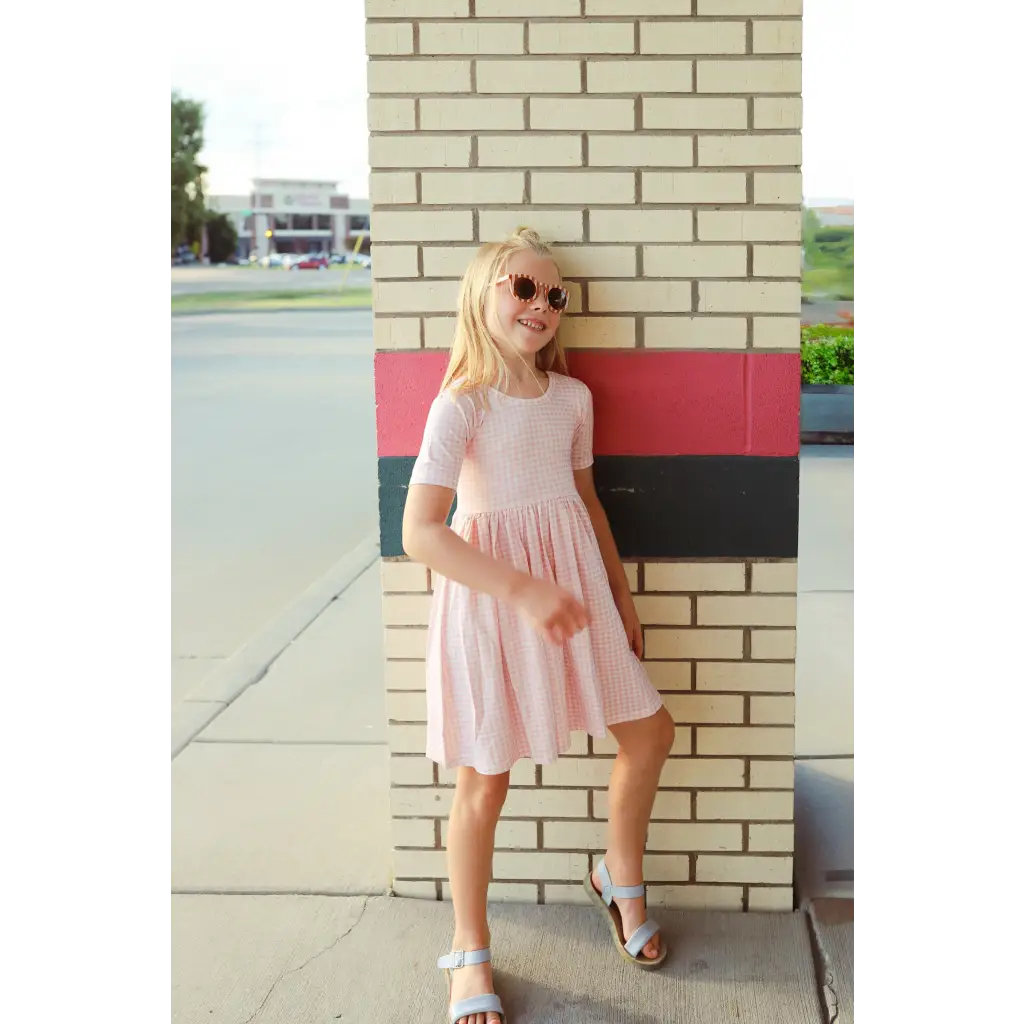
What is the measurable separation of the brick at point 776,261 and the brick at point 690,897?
168cm

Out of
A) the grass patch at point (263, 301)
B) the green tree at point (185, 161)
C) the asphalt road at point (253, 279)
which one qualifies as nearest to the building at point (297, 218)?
the asphalt road at point (253, 279)

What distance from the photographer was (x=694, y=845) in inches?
121

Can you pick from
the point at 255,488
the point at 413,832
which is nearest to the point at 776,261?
the point at 413,832

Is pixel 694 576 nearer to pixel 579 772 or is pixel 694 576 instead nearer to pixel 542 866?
pixel 579 772

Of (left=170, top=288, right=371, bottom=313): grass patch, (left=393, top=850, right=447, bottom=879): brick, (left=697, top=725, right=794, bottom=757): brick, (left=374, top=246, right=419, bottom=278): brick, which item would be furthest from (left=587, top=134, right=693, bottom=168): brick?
(left=170, top=288, right=371, bottom=313): grass patch

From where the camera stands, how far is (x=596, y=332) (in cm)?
287

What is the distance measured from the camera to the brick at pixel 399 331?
9.41 feet

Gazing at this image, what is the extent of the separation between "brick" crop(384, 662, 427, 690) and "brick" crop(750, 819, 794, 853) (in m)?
1.01

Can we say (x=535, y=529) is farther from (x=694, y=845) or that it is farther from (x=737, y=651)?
(x=694, y=845)

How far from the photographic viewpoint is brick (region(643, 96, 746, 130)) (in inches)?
109

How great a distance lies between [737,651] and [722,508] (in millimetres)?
398

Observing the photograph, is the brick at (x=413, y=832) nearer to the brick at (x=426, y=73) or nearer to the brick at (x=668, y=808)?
the brick at (x=668, y=808)
